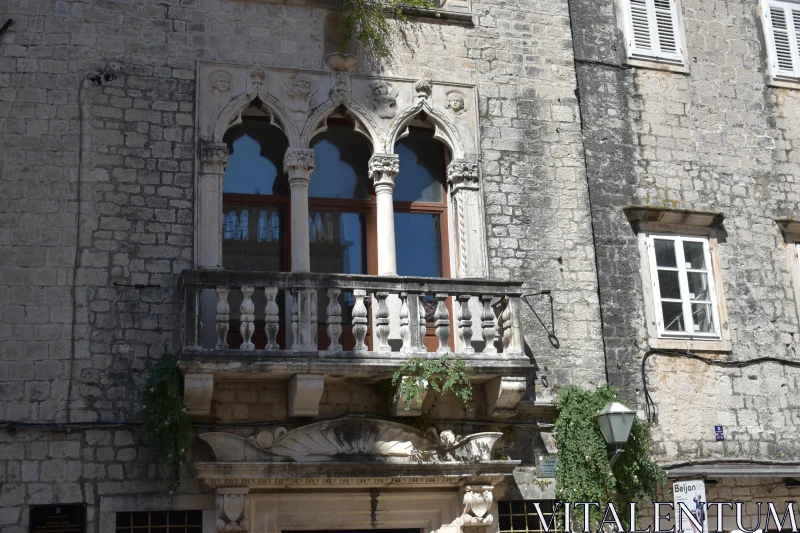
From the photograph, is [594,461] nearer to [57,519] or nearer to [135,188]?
[57,519]

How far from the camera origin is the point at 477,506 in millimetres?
10406

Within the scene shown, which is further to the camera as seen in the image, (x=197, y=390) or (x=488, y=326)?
(x=488, y=326)

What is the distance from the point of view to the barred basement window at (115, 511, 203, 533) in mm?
9781

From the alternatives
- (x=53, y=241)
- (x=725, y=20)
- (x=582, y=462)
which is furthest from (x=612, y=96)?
(x=53, y=241)

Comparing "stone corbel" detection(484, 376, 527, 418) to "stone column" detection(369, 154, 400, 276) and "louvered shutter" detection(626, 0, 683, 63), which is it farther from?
"louvered shutter" detection(626, 0, 683, 63)

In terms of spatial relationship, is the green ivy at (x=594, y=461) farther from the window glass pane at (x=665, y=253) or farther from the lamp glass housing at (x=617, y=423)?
the window glass pane at (x=665, y=253)

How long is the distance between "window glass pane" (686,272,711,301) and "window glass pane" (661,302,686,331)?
0.26 meters

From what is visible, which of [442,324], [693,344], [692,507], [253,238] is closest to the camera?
[692,507]

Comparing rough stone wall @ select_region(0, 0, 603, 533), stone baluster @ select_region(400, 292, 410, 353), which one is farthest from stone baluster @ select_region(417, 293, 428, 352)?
rough stone wall @ select_region(0, 0, 603, 533)

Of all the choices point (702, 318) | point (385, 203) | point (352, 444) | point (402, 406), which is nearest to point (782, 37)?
point (702, 318)

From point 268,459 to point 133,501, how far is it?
1.26 metres

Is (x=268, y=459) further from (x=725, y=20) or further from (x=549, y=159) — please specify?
(x=725, y=20)

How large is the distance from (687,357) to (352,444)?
13.0 feet

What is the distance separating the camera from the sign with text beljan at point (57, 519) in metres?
9.56
